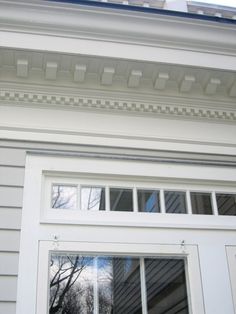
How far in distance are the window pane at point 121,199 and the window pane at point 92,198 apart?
0.31ft

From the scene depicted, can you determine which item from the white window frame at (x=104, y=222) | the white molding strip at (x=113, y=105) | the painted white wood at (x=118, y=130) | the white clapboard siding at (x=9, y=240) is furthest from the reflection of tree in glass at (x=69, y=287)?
the white molding strip at (x=113, y=105)

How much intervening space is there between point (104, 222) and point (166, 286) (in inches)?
31.4

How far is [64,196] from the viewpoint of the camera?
4363 millimetres

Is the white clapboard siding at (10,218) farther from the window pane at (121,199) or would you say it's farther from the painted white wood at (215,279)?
the painted white wood at (215,279)

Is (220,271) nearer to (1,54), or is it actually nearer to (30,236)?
(30,236)

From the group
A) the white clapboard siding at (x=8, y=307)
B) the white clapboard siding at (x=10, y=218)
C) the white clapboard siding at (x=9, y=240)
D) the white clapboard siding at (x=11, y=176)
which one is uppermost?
the white clapboard siding at (x=11, y=176)

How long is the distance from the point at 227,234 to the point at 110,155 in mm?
1354

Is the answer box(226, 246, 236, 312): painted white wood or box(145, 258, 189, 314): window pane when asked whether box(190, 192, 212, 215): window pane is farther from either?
box(145, 258, 189, 314): window pane

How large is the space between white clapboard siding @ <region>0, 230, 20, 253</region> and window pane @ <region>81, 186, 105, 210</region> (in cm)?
67

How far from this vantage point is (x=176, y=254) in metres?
4.27

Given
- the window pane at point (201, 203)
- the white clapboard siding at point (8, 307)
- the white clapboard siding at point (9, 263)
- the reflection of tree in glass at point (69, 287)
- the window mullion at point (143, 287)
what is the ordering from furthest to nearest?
1. the window pane at point (201, 203)
2. the window mullion at point (143, 287)
3. the reflection of tree in glass at point (69, 287)
4. the white clapboard siding at point (9, 263)
5. the white clapboard siding at point (8, 307)

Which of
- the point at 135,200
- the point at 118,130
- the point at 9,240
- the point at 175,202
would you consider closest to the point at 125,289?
the point at 135,200

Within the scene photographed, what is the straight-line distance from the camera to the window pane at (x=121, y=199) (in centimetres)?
440

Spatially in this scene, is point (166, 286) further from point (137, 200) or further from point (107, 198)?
point (107, 198)
